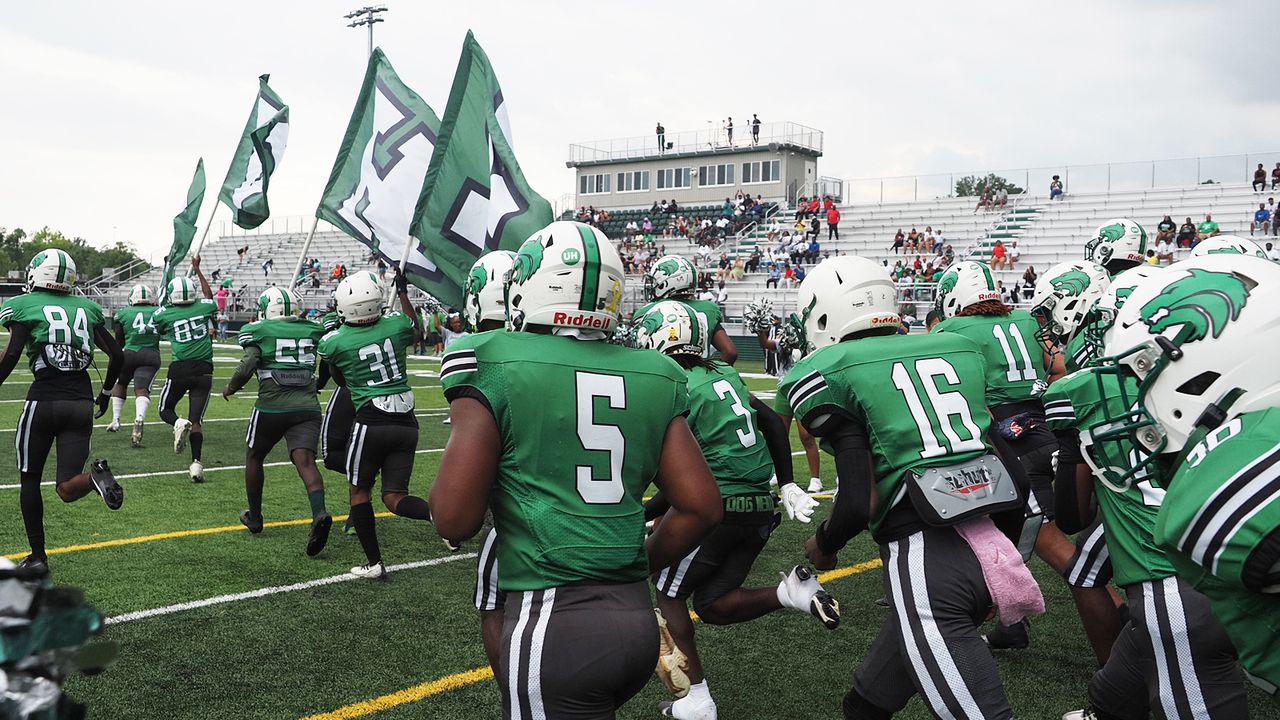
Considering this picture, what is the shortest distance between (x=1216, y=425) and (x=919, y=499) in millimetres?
1417

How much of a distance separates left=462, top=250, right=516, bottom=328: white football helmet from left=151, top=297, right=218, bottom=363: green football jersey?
7.28m

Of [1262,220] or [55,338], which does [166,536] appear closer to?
[55,338]

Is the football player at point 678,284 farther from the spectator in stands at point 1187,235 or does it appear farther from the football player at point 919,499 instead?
the spectator in stands at point 1187,235

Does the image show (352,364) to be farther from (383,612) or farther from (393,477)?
(383,612)

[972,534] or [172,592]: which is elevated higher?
[972,534]

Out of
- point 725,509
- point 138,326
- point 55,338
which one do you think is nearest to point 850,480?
point 725,509

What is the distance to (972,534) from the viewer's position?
3.40m

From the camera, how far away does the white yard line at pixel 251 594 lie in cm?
580

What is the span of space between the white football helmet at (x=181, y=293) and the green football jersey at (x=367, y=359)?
5.85 meters

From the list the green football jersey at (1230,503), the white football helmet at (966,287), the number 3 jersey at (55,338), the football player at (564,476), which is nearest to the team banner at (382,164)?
the number 3 jersey at (55,338)

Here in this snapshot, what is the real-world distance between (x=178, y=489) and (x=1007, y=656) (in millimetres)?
7606

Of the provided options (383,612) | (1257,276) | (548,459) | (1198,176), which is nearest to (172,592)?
(383,612)

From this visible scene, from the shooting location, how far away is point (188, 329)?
11.7 metres

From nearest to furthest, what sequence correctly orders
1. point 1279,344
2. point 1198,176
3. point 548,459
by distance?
1. point 1279,344
2. point 548,459
3. point 1198,176
